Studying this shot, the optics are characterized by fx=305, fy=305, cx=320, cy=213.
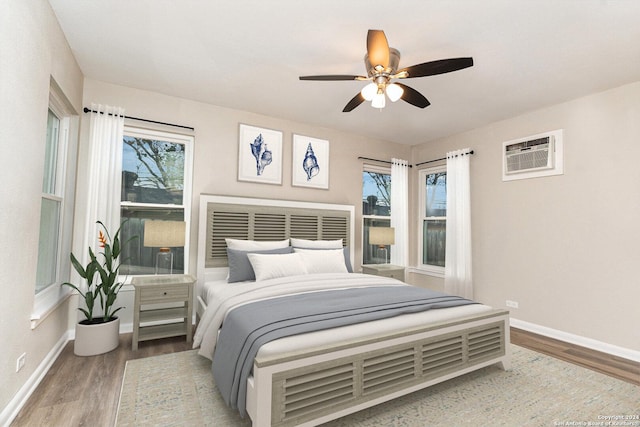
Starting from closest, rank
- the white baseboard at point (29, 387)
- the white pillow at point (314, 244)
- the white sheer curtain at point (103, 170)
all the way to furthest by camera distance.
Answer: the white baseboard at point (29, 387), the white sheer curtain at point (103, 170), the white pillow at point (314, 244)

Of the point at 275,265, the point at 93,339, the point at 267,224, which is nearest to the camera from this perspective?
the point at 93,339

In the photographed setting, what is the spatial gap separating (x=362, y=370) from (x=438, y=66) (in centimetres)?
210

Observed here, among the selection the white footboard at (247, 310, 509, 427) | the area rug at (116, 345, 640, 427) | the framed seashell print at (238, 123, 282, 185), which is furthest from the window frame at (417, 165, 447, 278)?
the white footboard at (247, 310, 509, 427)

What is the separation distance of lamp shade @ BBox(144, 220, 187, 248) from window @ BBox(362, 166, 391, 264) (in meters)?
2.83

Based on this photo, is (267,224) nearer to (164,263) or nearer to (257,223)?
(257,223)

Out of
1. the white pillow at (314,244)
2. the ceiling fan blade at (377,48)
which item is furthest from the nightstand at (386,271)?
the ceiling fan blade at (377,48)

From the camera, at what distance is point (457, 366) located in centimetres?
228

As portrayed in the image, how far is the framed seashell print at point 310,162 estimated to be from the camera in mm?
4371

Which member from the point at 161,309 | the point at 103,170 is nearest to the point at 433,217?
the point at 161,309

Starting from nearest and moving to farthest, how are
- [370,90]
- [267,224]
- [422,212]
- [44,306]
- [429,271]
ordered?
[370,90] → [44,306] → [267,224] → [429,271] → [422,212]

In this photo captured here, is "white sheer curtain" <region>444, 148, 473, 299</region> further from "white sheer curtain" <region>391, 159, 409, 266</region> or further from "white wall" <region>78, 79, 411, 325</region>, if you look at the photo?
"white wall" <region>78, 79, 411, 325</region>

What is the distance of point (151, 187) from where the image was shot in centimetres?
360

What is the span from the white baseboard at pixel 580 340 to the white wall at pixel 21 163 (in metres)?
4.81

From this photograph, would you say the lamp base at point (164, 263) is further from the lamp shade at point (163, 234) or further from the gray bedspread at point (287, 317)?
the gray bedspread at point (287, 317)
